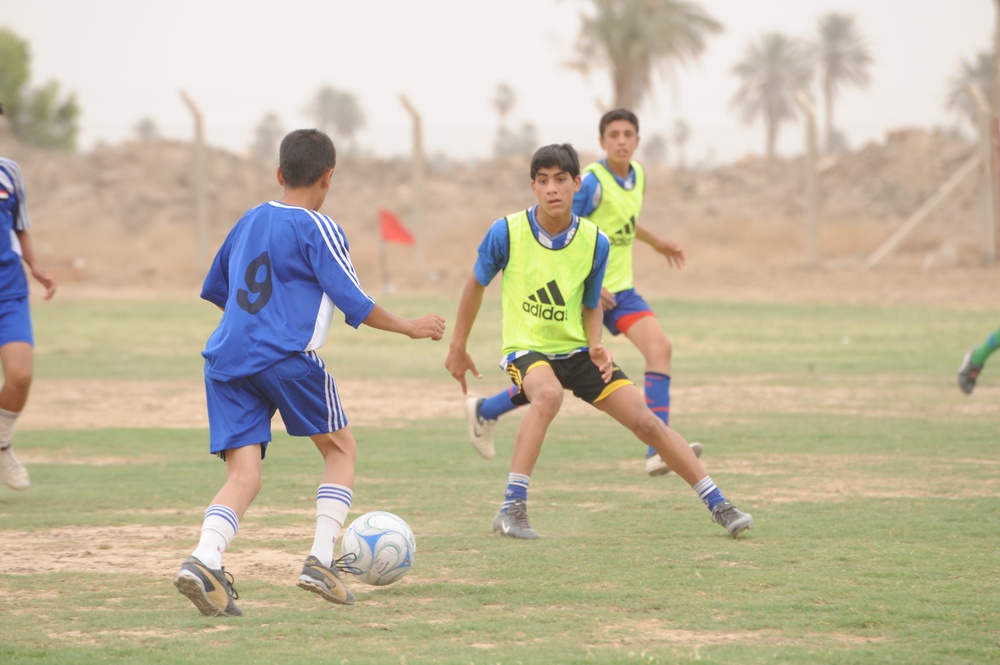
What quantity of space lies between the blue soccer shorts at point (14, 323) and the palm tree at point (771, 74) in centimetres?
8757

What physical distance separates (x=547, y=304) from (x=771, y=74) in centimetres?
9002

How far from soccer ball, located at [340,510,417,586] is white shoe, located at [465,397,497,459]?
2614 mm

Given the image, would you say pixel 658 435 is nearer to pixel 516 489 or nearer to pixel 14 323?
pixel 516 489

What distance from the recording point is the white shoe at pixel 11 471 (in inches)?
299

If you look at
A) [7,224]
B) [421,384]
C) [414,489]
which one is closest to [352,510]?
[414,489]

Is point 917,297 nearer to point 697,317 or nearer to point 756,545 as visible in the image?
point 697,317

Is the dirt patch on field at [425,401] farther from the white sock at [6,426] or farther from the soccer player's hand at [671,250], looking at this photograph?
the white sock at [6,426]

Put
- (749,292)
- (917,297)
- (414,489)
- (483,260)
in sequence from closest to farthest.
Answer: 1. (483,260)
2. (414,489)
3. (917,297)
4. (749,292)

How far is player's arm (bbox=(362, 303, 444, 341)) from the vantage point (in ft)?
16.5

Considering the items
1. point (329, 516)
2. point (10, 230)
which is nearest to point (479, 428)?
point (329, 516)

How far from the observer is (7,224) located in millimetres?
7680

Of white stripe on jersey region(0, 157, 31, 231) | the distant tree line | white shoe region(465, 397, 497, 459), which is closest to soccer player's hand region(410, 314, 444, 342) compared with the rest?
white shoe region(465, 397, 497, 459)

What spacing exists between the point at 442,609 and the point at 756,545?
171 cm

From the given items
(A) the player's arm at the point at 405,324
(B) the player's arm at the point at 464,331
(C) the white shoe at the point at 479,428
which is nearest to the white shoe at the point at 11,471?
(C) the white shoe at the point at 479,428
